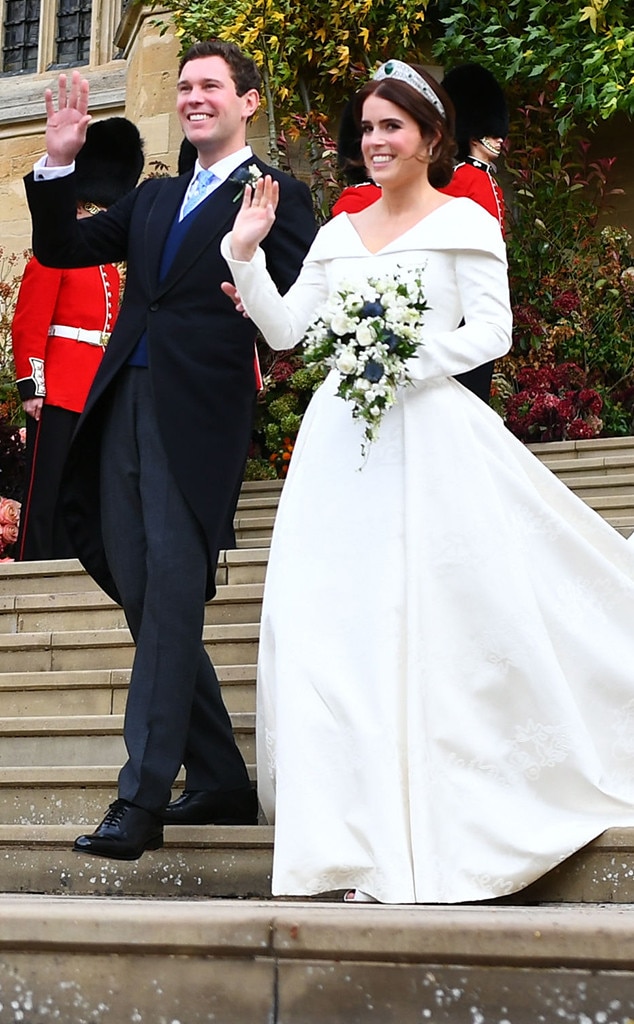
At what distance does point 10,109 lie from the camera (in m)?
12.7

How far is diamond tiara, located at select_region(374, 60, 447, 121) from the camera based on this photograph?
361cm

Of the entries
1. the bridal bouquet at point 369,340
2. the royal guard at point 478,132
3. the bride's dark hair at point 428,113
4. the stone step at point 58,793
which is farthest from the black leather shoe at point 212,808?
the royal guard at point 478,132

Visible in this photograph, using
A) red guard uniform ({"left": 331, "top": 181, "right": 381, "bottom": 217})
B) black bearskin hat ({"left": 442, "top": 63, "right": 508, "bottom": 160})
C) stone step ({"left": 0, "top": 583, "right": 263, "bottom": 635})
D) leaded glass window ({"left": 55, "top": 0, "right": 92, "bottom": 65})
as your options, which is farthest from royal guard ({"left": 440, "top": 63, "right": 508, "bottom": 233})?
leaded glass window ({"left": 55, "top": 0, "right": 92, "bottom": 65})

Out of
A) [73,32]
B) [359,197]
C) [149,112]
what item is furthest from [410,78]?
[73,32]

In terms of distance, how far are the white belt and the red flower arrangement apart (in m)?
2.29

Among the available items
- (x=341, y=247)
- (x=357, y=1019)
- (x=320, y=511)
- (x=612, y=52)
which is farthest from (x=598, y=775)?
(x=612, y=52)

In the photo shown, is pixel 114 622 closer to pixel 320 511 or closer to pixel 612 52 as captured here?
pixel 320 511

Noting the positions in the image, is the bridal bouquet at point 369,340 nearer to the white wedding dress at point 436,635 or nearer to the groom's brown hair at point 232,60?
the white wedding dress at point 436,635

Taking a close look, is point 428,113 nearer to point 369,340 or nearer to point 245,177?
point 245,177

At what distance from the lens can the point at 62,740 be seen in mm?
4465

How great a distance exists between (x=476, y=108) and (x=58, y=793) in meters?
3.96

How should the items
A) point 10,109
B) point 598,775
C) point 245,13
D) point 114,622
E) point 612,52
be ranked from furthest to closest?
point 10,109 → point 245,13 → point 612,52 → point 114,622 → point 598,775

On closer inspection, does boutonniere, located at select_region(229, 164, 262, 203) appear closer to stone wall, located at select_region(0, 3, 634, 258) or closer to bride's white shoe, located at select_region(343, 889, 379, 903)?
bride's white shoe, located at select_region(343, 889, 379, 903)

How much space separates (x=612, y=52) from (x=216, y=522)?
6.27 meters
